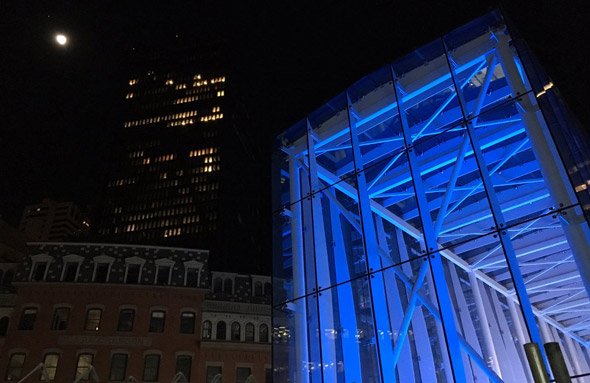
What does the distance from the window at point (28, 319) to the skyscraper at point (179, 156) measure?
3054 inches

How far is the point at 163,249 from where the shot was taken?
39.2m

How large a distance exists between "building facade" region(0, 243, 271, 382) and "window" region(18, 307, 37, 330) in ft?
0.23

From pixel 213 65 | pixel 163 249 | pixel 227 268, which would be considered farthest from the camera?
pixel 213 65

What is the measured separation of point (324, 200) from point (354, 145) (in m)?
2.16

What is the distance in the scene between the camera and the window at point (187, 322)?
1415 inches

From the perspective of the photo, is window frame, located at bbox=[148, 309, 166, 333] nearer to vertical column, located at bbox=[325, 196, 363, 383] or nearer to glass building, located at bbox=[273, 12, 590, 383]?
glass building, located at bbox=[273, 12, 590, 383]

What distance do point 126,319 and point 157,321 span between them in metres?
2.21

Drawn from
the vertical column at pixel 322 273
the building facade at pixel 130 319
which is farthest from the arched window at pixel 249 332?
the vertical column at pixel 322 273

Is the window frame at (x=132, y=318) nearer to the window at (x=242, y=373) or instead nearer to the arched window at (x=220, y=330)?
the arched window at (x=220, y=330)

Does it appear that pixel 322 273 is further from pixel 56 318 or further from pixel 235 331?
pixel 56 318

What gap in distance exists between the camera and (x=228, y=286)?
39.6m

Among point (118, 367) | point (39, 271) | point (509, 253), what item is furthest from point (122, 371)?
point (509, 253)

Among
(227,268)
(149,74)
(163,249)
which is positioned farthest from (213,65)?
(163,249)

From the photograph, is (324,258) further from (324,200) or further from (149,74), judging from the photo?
(149,74)
